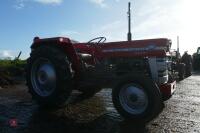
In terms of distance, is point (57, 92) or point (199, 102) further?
point (199, 102)

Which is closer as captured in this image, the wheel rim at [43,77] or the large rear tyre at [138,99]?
the large rear tyre at [138,99]

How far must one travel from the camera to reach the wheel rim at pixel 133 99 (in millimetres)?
6887

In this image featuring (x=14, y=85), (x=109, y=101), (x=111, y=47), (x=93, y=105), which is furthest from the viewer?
(x=14, y=85)

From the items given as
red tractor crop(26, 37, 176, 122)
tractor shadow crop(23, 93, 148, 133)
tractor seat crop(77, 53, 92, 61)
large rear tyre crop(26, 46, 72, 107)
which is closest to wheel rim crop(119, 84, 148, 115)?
red tractor crop(26, 37, 176, 122)

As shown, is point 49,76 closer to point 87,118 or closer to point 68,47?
point 68,47

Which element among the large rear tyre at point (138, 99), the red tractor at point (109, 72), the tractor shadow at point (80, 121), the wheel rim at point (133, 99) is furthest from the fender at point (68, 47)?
the wheel rim at point (133, 99)

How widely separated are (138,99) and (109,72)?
48.0 inches

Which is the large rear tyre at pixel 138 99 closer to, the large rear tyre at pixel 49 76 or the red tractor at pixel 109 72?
the red tractor at pixel 109 72

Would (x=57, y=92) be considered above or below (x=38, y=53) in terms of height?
below

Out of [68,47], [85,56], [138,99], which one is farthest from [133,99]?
[68,47]

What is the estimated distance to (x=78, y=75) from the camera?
26.6 ft

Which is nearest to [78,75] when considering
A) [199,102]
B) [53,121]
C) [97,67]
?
[97,67]

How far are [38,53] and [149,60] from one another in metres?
2.64

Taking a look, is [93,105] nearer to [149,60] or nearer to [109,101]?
[109,101]
